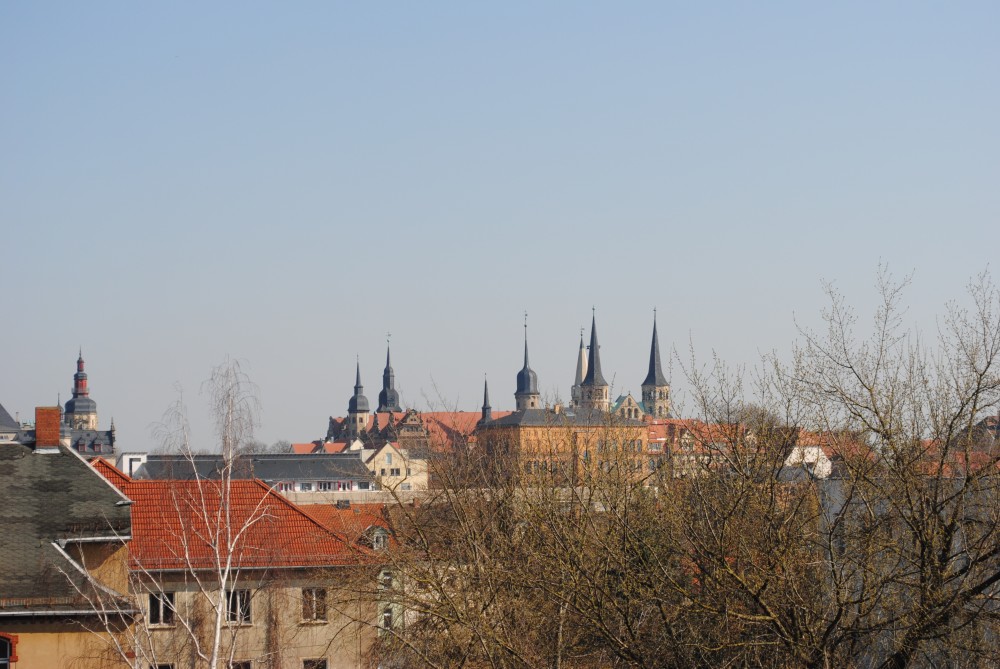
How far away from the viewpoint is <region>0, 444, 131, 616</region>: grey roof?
69.2 feet

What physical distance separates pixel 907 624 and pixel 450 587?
6.98 meters

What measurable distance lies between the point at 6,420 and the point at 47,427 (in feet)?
492

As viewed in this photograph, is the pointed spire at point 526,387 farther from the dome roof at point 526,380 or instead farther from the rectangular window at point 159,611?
the rectangular window at point 159,611

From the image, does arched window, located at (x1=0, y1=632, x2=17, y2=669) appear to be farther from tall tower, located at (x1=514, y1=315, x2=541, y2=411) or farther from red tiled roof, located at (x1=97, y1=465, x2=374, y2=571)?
tall tower, located at (x1=514, y1=315, x2=541, y2=411)

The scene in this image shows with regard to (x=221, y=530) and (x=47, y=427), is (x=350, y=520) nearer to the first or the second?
(x=221, y=530)

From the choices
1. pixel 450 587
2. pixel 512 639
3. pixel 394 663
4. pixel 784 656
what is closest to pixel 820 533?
pixel 784 656

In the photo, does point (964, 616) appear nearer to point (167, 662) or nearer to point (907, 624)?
point (907, 624)

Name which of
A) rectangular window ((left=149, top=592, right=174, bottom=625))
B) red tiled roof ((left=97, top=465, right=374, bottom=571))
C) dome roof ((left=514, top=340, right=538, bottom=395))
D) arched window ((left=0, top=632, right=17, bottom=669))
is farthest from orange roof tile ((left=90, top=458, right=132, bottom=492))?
dome roof ((left=514, top=340, right=538, bottom=395))

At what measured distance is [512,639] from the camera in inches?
610

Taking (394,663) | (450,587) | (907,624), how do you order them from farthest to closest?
1. (394,663)
2. (450,587)
3. (907,624)

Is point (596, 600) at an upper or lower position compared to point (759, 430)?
lower

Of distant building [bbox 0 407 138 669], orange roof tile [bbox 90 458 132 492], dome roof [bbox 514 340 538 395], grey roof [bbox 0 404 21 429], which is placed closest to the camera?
distant building [bbox 0 407 138 669]

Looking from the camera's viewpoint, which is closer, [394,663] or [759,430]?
[759,430]

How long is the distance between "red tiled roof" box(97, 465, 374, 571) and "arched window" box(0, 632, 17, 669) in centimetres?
744
